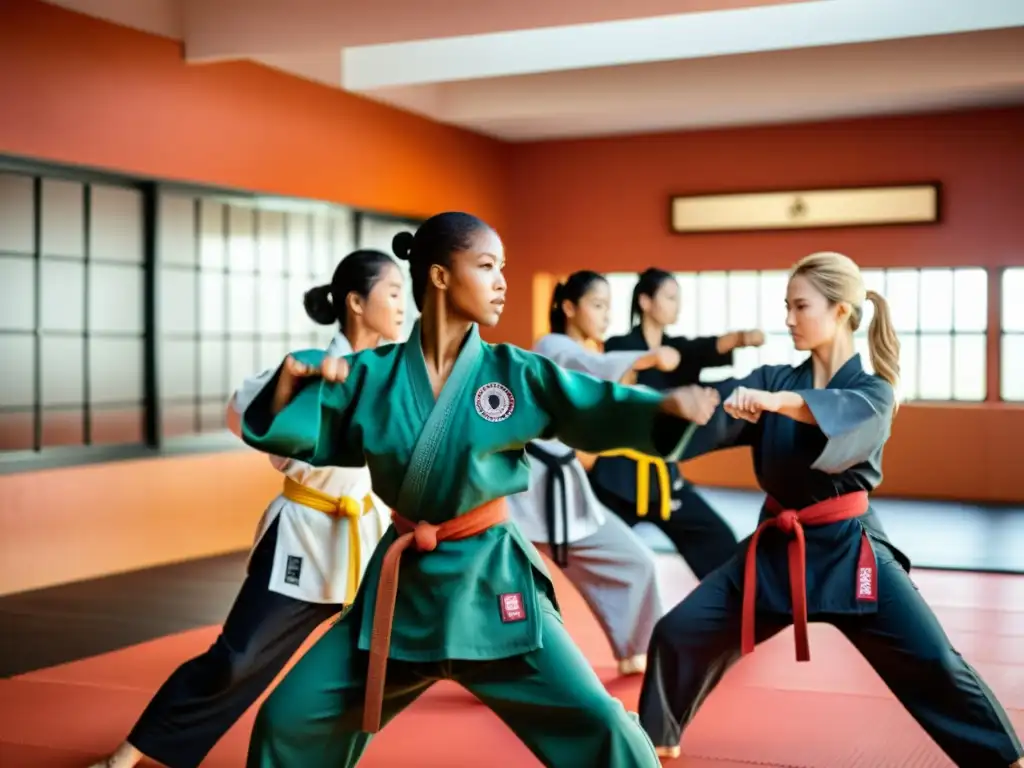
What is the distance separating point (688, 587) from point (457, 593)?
11.4 feet

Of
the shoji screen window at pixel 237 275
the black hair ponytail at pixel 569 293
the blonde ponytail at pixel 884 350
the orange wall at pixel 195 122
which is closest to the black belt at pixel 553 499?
the black hair ponytail at pixel 569 293

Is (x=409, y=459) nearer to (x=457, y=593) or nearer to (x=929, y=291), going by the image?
(x=457, y=593)

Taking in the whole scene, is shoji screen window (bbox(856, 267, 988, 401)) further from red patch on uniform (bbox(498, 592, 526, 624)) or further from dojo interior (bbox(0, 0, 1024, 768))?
red patch on uniform (bbox(498, 592, 526, 624))

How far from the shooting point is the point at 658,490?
4.00 metres

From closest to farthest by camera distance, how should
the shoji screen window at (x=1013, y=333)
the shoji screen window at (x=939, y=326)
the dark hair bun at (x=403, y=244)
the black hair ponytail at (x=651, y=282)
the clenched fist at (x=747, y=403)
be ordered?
the dark hair bun at (x=403, y=244), the clenched fist at (x=747, y=403), the black hair ponytail at (x=651, y=282), the shoji screen window at (x=1013, y=333), the shoji screen window at (x=939, y=326)

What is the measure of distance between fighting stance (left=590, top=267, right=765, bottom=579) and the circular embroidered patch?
1.96 m

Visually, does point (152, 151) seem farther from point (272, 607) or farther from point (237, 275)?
point (272, 607)

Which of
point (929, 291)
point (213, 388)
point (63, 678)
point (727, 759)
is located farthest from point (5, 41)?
point (929, 291)

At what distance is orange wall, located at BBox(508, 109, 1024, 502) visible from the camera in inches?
309

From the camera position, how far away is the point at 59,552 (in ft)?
17.4

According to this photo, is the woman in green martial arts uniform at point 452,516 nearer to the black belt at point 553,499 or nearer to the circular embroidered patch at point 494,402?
the circular embroidered patch at point 494,402

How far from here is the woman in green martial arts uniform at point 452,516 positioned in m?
1.84

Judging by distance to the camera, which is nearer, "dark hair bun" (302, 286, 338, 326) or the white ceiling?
"dark hair bun" (302, 286, 338, 326)

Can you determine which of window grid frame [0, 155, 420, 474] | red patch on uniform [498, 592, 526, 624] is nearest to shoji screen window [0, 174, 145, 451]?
window grid frame [0, 155, 420, 474]
